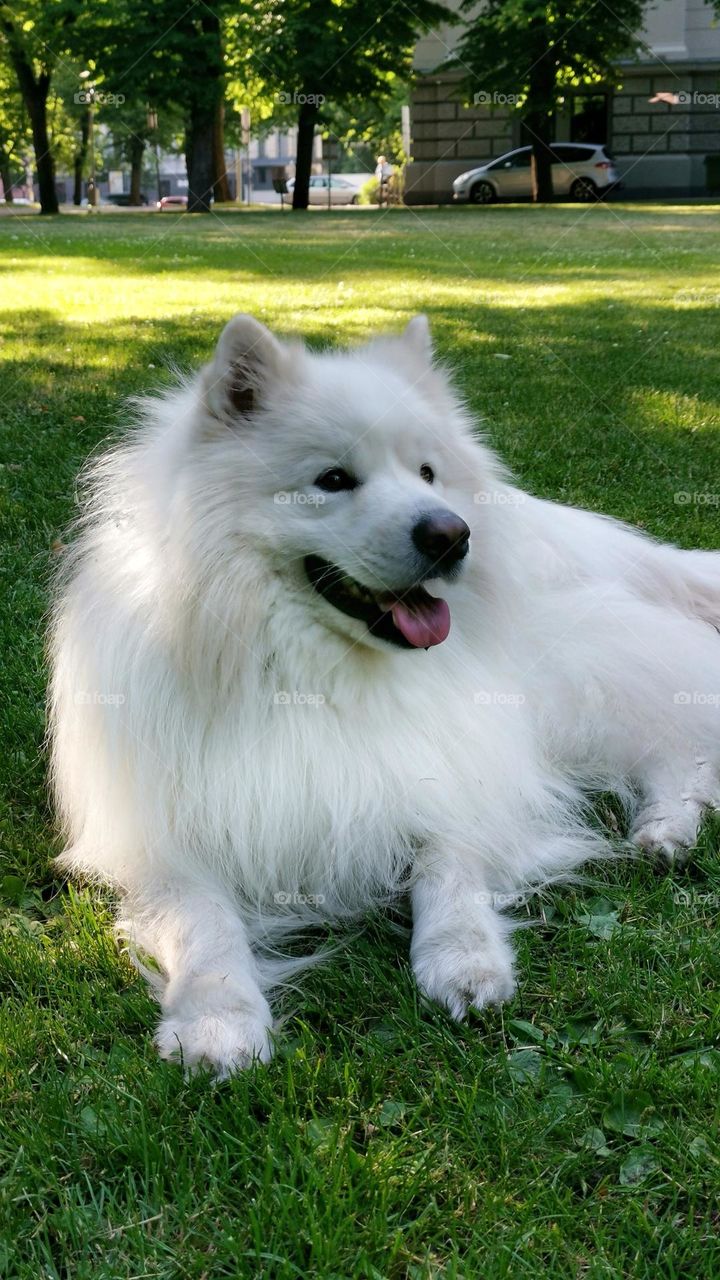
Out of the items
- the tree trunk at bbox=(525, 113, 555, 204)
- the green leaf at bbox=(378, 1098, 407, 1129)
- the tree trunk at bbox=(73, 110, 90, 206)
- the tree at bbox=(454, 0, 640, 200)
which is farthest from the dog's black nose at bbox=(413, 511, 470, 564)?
the tree trunk at bbox=(73, 110, 90, 206)

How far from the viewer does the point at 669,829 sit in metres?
3.11

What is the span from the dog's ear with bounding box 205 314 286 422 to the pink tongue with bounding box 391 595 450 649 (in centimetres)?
64

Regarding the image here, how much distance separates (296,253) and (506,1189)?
17158 mm

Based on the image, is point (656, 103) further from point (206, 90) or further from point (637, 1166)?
point (637, 1166)

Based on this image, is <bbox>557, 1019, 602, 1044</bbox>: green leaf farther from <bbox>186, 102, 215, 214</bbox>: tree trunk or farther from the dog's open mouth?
<bbox>186, 102, 215, 214</bbox>: tree trunk

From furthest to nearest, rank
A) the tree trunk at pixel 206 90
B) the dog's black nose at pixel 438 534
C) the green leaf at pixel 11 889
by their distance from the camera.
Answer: the tree trunk at pixel 206 90 < the green leaf at pixel 11 889 < the dog's black nose at pixel 438 534

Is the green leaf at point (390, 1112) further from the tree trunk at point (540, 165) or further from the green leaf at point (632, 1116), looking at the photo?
the tree trunk at point (540, 165)

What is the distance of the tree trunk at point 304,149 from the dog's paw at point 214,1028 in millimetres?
32861

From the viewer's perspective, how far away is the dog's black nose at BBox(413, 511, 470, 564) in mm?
2691

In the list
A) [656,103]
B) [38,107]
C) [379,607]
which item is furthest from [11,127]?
[379,607]

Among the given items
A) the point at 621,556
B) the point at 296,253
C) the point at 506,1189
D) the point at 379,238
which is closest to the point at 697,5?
the point at 379,238

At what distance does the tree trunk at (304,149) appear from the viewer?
1293 inches

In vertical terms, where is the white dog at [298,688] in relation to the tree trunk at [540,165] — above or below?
below

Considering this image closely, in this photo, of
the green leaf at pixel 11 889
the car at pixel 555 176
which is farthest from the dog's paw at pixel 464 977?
the car at pixel 555 176
